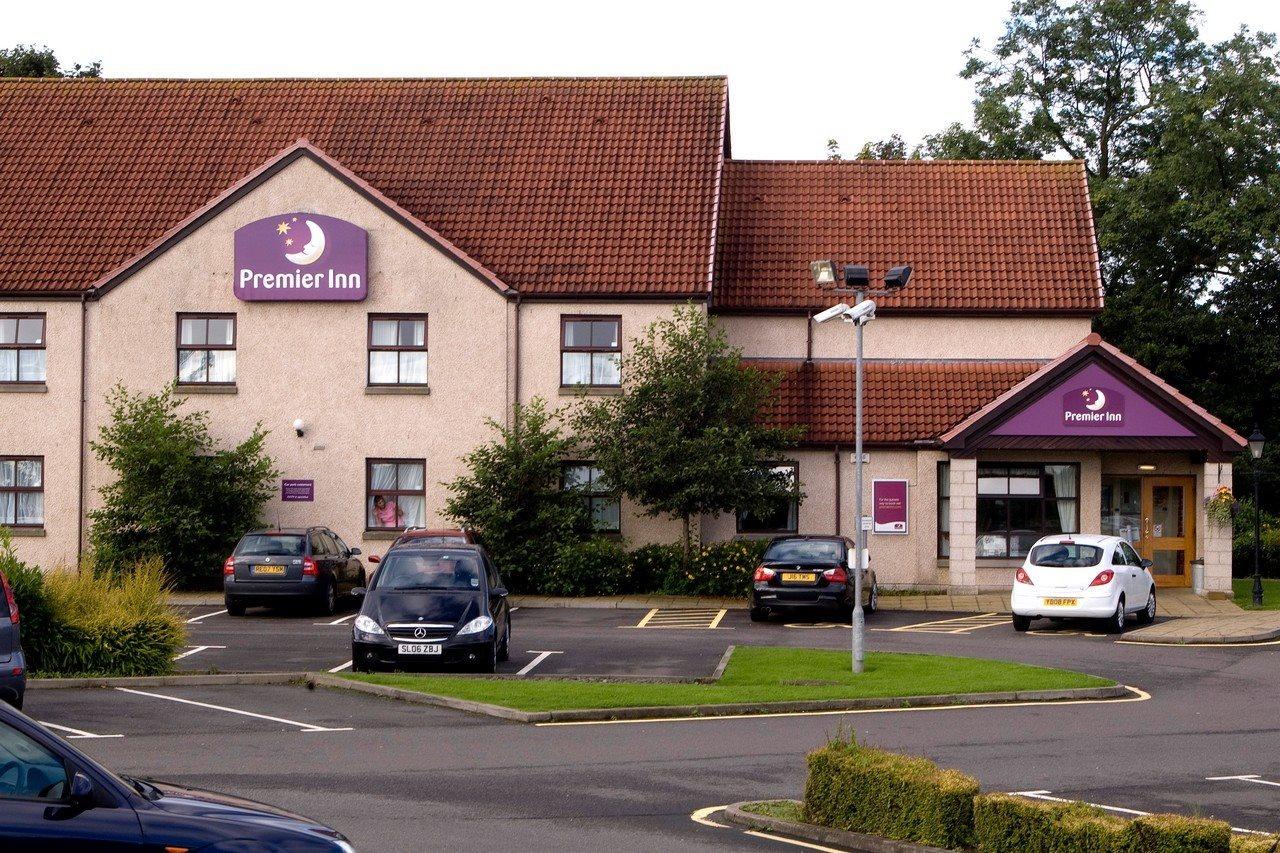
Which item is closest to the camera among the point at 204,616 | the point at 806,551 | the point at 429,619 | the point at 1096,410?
the point at 429,619

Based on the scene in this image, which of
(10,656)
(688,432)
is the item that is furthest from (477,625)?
(688,432)

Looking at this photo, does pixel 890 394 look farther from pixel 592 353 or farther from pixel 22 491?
pixel 22 491

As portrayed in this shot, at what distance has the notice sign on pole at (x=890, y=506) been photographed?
34.5 m

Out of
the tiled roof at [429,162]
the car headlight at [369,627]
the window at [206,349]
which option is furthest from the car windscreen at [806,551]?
the window at [206,349]

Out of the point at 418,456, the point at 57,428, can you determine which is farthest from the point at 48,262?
the point at 418,456

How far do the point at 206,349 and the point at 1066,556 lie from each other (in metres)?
18.5

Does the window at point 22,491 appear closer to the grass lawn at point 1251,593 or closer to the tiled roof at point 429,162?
the tiled roof at point 429,162

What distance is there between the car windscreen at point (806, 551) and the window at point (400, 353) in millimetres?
9548

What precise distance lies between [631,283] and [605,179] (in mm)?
3651

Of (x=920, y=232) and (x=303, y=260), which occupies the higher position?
(x=920, y=232)

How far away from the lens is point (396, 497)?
35.2 m

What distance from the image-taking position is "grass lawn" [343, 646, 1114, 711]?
18.0m

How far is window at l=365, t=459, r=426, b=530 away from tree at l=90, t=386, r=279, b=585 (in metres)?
2.22

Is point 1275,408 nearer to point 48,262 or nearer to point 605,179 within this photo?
point 605,179
